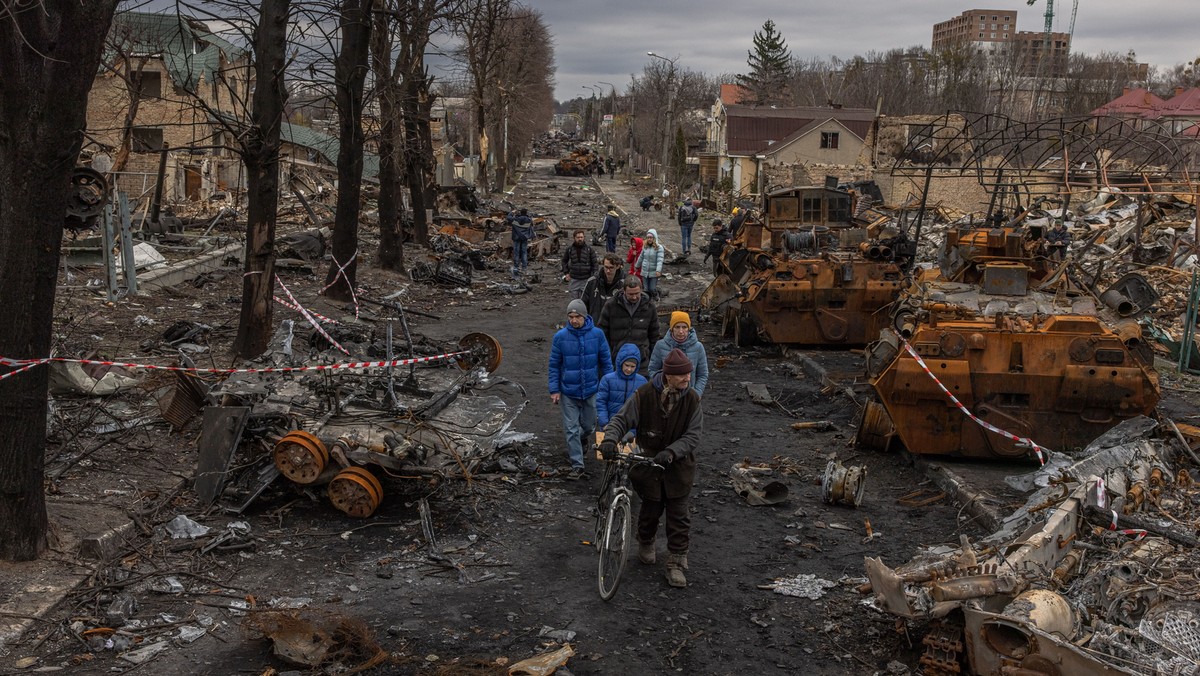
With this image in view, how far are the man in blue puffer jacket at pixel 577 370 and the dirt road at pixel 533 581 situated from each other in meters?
0.44

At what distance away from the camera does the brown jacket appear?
6977 millimetres

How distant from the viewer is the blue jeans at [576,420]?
9383mm

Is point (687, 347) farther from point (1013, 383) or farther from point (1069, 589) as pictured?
point (1069, 589)

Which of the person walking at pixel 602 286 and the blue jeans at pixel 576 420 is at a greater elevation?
the person walking at pixel 602 286

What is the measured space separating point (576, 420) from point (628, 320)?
134 cm

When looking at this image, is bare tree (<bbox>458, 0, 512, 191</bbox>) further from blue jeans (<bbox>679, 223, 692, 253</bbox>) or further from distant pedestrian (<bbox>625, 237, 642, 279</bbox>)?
distant pedestrian (<bbox>625, 237, 642, 279</bbox>)

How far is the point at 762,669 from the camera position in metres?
5.77

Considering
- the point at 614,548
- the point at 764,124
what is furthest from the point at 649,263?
the point at 764,124

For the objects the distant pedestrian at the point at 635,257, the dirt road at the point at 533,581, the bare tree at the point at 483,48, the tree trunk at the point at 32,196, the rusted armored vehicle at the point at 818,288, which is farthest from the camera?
the bare tree at the point at 483,48

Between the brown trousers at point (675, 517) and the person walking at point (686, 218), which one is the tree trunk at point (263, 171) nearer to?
the brown trousers at point (675, 517)

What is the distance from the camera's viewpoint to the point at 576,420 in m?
9.40

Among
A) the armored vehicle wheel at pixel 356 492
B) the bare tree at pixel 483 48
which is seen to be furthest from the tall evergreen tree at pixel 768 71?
the armored vehicle wheel at pixel 356 492

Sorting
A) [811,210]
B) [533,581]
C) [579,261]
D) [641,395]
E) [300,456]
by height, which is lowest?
[533,581]

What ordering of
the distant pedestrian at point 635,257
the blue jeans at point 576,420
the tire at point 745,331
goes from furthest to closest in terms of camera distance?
the distant pedestrian at point 635,257 < the tire at point 745,331 < the blue jeans at point 576,420
